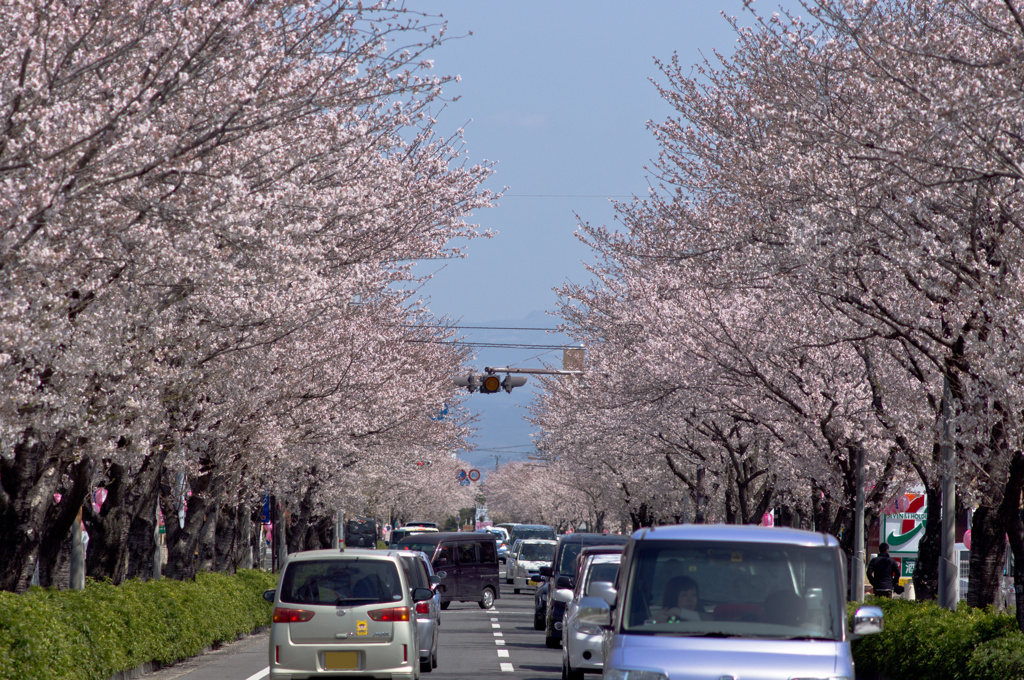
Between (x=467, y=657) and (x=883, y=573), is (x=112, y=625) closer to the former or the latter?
(x=467, y=657)

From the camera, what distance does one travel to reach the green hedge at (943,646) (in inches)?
448

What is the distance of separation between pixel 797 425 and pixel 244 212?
1604cm

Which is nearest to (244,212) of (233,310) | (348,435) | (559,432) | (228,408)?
(233,310)

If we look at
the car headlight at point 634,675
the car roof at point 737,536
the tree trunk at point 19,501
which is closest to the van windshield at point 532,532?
the tree trunk at point 19,501

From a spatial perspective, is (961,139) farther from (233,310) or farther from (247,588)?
(247,588)

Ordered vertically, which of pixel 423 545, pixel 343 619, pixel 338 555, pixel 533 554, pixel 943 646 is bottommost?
pixel 533 554

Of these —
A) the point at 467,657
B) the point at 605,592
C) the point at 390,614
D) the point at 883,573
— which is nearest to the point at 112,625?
A: the point at 390,614

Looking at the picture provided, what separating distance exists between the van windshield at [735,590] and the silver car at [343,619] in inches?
226

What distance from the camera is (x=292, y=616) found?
1330 cm

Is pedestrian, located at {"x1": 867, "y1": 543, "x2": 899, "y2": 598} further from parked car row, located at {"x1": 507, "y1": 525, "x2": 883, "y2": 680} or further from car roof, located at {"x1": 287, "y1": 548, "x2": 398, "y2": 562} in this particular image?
parked car row, located at {"x1": 507, "y1": 525, "x2": 883, "y2": 680}

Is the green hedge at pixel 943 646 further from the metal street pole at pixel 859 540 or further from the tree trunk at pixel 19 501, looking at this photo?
the tree trunk at pixel 19 501

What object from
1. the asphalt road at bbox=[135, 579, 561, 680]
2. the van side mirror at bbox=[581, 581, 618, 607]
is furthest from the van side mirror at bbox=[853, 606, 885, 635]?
the asphalt road at bbox=[135, 579, 561, 680]

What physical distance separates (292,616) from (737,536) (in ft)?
21.1

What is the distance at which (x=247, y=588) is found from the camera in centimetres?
2533
